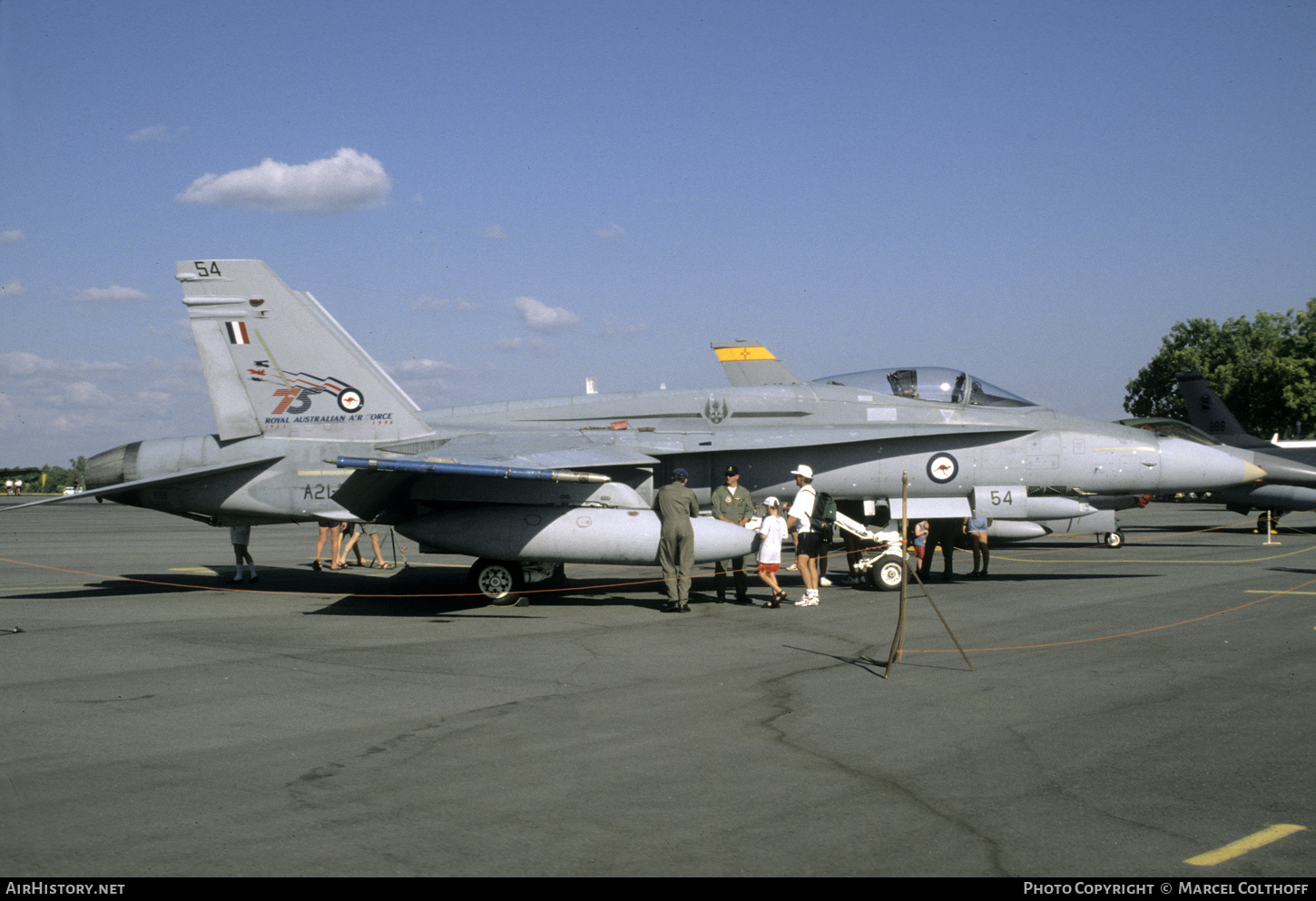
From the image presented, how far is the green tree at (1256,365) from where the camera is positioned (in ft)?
183

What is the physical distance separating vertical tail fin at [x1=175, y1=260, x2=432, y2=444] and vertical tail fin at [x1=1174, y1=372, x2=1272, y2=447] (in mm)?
25979

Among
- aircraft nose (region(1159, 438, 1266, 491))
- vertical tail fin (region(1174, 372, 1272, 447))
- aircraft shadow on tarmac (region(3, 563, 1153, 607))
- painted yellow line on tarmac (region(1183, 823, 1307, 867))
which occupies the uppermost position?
vertical tail fin (region(1174, 372, 1272, 447))

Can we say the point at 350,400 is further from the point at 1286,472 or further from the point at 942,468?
the point at 1286,472

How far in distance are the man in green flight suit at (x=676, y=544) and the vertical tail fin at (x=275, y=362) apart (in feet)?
15.6

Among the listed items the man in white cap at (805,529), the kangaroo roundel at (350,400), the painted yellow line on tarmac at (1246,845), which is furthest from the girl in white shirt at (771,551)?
the painted yellow line on tarmac at (1246,845)

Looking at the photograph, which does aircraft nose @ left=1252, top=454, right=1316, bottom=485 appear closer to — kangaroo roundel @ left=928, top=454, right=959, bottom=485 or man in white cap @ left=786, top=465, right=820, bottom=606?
kangaroo roundel @ left=928, top=454, right=959, bottom=485

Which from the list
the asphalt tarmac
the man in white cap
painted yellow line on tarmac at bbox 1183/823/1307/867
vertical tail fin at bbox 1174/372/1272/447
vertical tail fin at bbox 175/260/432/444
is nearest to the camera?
painted yellow line on tarmac at bbox 1183/823/1307/867

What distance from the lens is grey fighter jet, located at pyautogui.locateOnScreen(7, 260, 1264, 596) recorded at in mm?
13219

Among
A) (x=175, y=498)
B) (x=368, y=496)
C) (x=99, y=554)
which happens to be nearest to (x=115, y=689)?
(x=368, y=496)

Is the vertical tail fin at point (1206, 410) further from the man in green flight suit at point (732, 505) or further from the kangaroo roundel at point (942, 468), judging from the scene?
the man in green flight suit at point (732, 505)

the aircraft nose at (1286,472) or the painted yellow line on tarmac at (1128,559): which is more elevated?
the aircraft nose at (1286,472)

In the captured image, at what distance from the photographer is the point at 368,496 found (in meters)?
12.1

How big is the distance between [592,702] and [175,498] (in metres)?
9.40

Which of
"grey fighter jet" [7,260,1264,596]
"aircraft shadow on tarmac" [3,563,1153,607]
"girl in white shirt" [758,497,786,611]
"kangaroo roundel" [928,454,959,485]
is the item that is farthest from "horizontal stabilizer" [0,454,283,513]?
"kangaroo roundel" [928,454,959,485]
